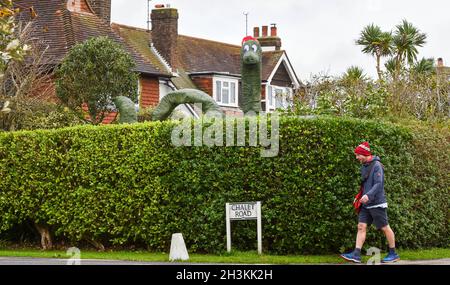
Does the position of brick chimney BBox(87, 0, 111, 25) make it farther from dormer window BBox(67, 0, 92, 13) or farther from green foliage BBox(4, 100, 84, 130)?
green foliage BBox(4, 100, 84, 130)

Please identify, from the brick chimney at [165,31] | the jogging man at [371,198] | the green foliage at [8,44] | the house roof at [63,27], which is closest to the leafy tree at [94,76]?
the house roof at [63,27]

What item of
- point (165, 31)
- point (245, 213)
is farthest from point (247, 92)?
point (165, 31)

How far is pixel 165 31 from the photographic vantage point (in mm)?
46469

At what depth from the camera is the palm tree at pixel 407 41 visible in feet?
157

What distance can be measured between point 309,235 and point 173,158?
3343mm

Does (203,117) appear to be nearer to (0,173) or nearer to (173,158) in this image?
(173,158)

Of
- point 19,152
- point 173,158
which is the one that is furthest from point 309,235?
point 19,152

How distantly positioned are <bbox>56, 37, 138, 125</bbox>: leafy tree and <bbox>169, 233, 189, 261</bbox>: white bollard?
9479 mm

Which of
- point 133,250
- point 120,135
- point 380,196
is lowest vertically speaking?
point 133,250

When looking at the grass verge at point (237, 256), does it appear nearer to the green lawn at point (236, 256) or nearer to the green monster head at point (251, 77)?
the green lawn at point (236, 256)

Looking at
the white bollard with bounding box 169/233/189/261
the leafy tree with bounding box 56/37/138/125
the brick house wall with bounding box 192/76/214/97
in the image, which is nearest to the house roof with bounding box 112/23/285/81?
the brick house wall with bounding box 192/76/214/97

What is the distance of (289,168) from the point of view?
61.5 feet

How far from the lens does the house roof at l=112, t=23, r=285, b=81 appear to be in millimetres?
47875

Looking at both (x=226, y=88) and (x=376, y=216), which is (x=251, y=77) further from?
(x=226, y=88)
